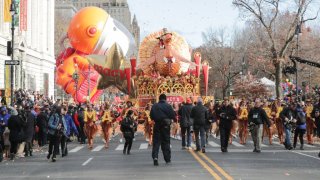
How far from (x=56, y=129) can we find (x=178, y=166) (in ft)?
14.8

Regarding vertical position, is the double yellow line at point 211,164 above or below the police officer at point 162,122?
below

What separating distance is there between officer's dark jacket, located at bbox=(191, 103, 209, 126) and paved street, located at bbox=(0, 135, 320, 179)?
3.22 ft

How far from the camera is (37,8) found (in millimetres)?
79125

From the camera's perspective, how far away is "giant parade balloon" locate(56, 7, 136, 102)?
44031 mm

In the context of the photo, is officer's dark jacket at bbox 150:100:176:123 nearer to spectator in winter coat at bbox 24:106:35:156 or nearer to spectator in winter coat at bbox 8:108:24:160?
spectator in winter coat at bbox 8:108:24:160

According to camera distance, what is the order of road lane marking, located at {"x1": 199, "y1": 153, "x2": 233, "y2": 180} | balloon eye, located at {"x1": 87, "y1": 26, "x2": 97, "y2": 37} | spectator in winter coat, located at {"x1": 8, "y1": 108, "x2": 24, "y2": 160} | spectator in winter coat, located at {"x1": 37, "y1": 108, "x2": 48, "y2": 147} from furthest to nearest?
balloon eye, located at {"x1": 87, "y1": 26, "x2": 97, "y2": 37} → spectator in winter coat, located at {"x1": 37, "y1": 108, "x2": 48, "y2": 147} → spectator in winter coat, located at {"x1": 8, "y1": 108, "x2": 24, "y2": 160} → road lane marking, located at {"x1": 199, "y1": 153, "x2": 233, "y2": 180}

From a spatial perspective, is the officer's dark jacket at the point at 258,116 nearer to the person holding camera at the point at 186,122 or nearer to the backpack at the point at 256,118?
the backpack at the point at 256,118

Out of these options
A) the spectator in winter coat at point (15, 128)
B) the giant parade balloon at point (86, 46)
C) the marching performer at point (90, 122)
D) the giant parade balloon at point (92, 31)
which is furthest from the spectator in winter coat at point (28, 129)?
the giant parade balloon at point (92, 31)

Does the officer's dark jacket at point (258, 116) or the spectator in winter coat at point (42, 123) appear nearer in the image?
the officer's dark jacket at point (258, 116)

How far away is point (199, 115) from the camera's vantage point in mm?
20891

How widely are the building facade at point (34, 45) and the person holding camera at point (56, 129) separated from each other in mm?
40524

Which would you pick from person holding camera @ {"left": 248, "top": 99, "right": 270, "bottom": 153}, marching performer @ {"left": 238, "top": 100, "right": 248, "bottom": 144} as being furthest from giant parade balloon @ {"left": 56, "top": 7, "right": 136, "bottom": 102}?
person holding camera @ {"left": 248, "top": 99, "right": 270, "bottom": 153}

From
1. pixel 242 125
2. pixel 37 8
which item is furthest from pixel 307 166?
pixel 37 8

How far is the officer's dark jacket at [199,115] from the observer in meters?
20.8
